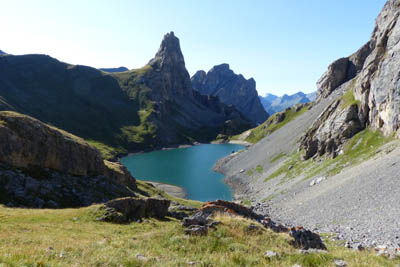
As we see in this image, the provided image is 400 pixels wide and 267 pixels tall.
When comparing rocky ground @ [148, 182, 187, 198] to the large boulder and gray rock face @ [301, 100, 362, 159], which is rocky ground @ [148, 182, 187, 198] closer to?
gray rock face @ [301, 100, 362, 159]

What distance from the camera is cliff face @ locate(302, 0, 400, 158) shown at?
61056mm

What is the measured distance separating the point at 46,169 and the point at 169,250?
33.1 meters

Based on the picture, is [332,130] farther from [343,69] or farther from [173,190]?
[343,69]

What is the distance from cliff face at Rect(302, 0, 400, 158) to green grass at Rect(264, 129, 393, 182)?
246 cm

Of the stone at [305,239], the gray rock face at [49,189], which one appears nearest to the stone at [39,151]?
the gray rock face at [49,189]

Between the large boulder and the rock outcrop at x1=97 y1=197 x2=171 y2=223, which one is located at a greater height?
the large boulder

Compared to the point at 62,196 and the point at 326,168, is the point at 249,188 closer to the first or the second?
the point at 326,168

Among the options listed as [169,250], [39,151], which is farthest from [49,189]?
[169,250]

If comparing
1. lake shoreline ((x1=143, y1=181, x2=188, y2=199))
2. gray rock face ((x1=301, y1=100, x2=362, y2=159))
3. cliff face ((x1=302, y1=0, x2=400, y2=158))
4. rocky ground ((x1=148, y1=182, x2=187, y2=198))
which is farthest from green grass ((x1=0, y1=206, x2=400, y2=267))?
rocky ground ((x1=148, y1=182, x2=187, y2=198))

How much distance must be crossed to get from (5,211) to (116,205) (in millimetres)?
10644

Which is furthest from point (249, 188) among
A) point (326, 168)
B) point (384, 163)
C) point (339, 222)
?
point (339, 222)

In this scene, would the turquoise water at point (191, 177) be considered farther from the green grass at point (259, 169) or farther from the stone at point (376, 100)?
the stone at point (376, 100)

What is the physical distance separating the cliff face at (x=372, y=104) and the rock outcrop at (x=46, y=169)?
60955 millimetres

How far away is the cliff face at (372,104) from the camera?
61056 mm
